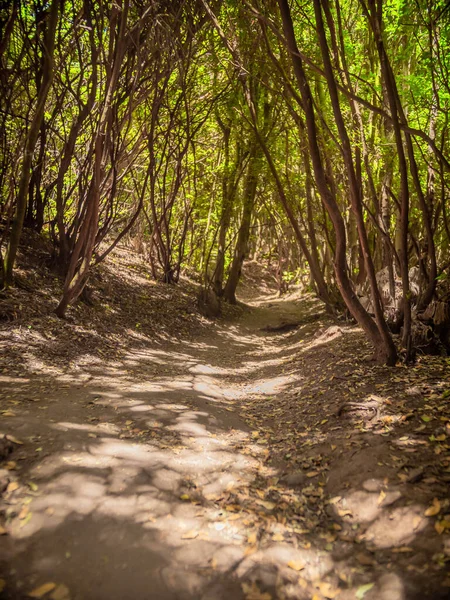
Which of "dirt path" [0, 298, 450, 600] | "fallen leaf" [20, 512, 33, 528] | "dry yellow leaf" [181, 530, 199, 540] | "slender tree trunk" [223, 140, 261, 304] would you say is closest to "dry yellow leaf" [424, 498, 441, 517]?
"dirt path" [0, 298, 450, 600]

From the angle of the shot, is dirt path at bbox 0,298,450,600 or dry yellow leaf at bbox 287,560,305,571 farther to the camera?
dry yellow leaf at bbox 287,560,305,571

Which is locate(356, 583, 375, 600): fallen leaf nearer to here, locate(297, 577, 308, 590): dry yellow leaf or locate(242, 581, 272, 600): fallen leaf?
locate(297, 577, 308, 590): dry yellow leaf

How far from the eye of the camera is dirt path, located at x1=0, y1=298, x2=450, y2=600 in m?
2.07

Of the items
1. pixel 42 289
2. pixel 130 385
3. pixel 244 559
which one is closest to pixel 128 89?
pixel 42 289

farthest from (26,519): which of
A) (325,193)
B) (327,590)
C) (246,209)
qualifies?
(246,209)

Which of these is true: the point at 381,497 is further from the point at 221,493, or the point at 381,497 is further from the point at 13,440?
the point at 13,440

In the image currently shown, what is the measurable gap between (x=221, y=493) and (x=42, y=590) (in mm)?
1261

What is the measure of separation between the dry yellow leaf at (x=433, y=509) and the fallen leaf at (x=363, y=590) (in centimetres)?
56

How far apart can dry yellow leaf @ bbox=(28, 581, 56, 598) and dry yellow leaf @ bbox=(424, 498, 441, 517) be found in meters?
2.02

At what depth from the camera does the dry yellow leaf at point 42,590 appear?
188 centimetres

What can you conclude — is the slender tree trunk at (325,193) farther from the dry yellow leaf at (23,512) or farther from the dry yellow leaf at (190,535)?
the dry yellow leaf at (23,512)

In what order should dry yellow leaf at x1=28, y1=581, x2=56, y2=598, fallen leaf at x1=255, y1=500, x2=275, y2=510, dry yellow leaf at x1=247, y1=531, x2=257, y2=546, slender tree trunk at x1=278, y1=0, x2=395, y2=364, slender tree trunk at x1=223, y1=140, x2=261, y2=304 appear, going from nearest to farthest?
1. dry yellow leaf at x1=28, y1=581, x2=56, y2=598
2. dry yellow leaf at x1=247, y1=531, x2=257, y2=546
3. fallen leaf at x1=255, y1=500, x2=275, y2=510
4. slender tree trunk at x1=278, y1=0, x2=395, y2=364
5. slender tree trunk at x1=223, y1=140, x2=261, y2=304

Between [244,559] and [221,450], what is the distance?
132cm

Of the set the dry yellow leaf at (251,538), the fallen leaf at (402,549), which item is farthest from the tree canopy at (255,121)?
the dry yellow leaf at (251,538)
